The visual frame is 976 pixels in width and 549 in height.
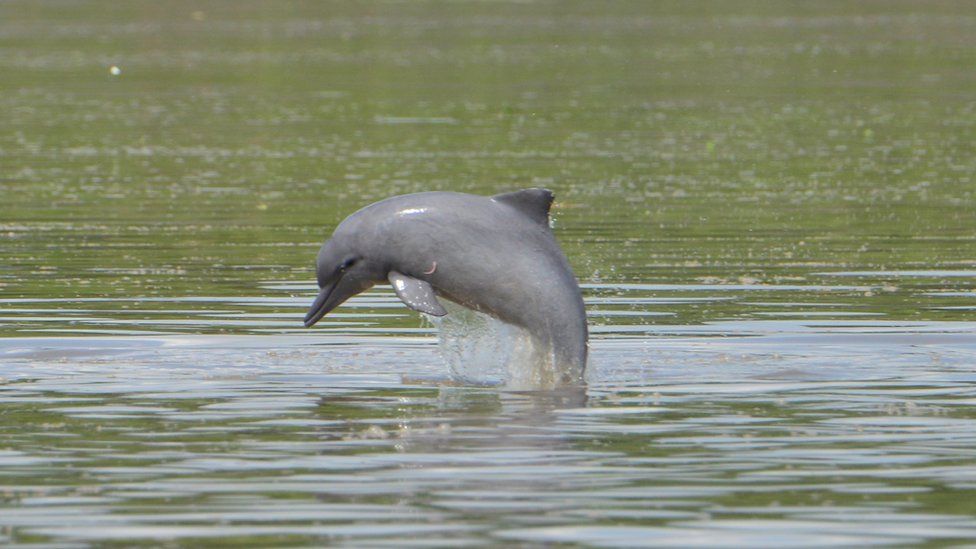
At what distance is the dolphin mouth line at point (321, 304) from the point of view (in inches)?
654

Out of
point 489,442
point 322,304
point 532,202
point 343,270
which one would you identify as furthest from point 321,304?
point 489,442

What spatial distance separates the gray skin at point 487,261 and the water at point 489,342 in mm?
563

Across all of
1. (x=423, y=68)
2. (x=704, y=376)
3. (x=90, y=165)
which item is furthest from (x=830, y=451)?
(x=423, y=68)

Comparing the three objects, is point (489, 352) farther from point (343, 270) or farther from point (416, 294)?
point (343, 270)

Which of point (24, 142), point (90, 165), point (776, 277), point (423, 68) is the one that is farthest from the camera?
point (423, 68)

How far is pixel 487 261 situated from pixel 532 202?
1.85 ft

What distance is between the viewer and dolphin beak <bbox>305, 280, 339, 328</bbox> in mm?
16625

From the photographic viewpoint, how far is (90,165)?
114 ft

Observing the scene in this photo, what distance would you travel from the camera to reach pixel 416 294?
51.5 ft

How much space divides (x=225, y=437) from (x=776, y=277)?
373 inches

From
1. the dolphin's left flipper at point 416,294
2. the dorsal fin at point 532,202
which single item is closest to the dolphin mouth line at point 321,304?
the dolphin's left flipper at point 416,294

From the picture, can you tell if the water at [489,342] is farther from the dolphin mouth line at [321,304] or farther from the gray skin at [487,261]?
the gray skin at [487,261]

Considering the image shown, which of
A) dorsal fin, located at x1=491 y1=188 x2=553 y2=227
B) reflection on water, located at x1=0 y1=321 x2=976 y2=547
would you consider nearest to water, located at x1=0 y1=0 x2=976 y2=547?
reflection on water, located at x1=0 y1=321 x2=976 y2=547

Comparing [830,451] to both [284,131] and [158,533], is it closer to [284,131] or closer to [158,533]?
[158,533]
